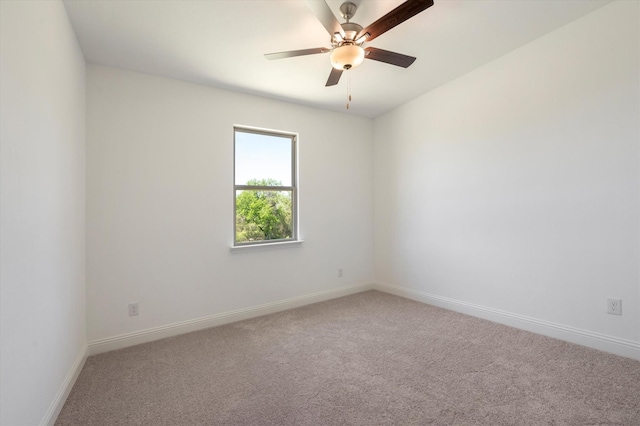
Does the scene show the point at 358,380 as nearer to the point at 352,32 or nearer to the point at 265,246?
the point at 265,246

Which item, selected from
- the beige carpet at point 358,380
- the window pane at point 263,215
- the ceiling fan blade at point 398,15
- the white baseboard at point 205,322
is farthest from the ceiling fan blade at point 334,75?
the white baseboard at point 205,322

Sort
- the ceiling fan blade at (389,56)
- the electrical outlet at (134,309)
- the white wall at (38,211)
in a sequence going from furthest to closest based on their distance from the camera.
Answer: the electrical outlet at (134,309), the ceiling fan blade at (389,56), the white wall at (38,211)

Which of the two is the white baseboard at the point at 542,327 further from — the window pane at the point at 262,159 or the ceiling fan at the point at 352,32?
the ceiling fan at the point at 352,32

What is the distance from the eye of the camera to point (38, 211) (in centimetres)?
152

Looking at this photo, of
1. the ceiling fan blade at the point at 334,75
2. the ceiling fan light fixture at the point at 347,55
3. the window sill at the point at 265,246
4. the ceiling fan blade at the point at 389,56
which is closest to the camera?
the ceiling fan light fixture at the point at 347,55

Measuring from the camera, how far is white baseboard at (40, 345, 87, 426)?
5.27 ft

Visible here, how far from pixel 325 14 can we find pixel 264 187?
6.88 feet

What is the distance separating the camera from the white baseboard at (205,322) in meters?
2.55

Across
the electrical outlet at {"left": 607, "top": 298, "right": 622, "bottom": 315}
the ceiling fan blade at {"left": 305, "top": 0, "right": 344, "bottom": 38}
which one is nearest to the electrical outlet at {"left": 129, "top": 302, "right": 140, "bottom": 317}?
the ceiling fan blade at {"left": 305, "top": 0, "right": 344, "bottom": 38}

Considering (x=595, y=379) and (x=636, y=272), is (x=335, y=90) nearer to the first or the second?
(x=636, y=272)

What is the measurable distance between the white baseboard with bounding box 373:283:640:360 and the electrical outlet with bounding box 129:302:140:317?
3.15 m

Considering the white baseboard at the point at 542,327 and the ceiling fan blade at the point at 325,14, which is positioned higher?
the ceiling fan blade at the point at 325,14

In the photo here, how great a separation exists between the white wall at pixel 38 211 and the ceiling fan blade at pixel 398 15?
5.98 ft

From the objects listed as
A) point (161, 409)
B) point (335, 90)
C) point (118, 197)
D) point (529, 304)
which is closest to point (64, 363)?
point (161, 409)
